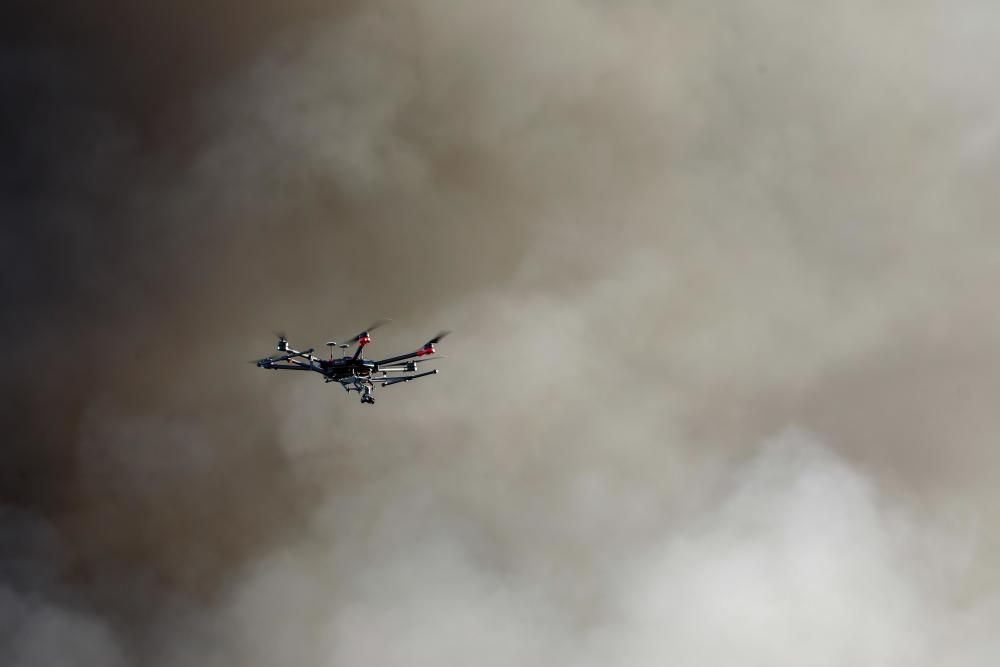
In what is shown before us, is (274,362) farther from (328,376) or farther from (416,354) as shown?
(416,354)

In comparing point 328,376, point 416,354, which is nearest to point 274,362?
point 328,376
